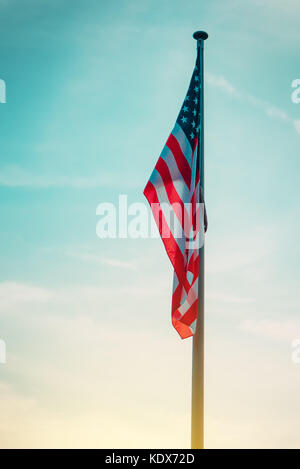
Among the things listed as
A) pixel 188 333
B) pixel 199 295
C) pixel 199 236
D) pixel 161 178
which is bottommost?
pixel 188 333

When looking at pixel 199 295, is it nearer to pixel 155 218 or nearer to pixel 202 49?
pixel 155 218

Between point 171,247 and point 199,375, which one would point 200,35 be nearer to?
point 171,247

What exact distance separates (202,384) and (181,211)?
3.33 meters

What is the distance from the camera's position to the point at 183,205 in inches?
481

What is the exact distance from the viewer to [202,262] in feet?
40.1

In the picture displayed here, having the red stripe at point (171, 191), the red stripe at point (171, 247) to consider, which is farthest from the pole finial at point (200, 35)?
the red stripe at point (171, 247)

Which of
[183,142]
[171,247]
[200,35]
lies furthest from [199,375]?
[200,35]

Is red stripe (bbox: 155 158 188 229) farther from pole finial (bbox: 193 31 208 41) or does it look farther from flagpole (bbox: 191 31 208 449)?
pole finial (bbox: 193 31 208 41)

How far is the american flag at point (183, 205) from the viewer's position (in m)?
11.5

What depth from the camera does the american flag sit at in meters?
11.5

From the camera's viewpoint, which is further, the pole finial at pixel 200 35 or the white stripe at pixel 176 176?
the pole finial at pixel 200 35

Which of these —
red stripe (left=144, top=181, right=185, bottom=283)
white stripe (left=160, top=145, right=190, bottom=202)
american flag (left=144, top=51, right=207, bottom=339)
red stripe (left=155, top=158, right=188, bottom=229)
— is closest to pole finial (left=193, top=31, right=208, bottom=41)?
american flag (left=144, top=51, right=207, bottom=339)

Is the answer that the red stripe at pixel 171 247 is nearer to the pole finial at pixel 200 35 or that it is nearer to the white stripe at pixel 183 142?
the white stripe at pixel 183 142

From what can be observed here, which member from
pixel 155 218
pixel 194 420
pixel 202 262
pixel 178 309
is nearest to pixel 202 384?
pixel 194 420
